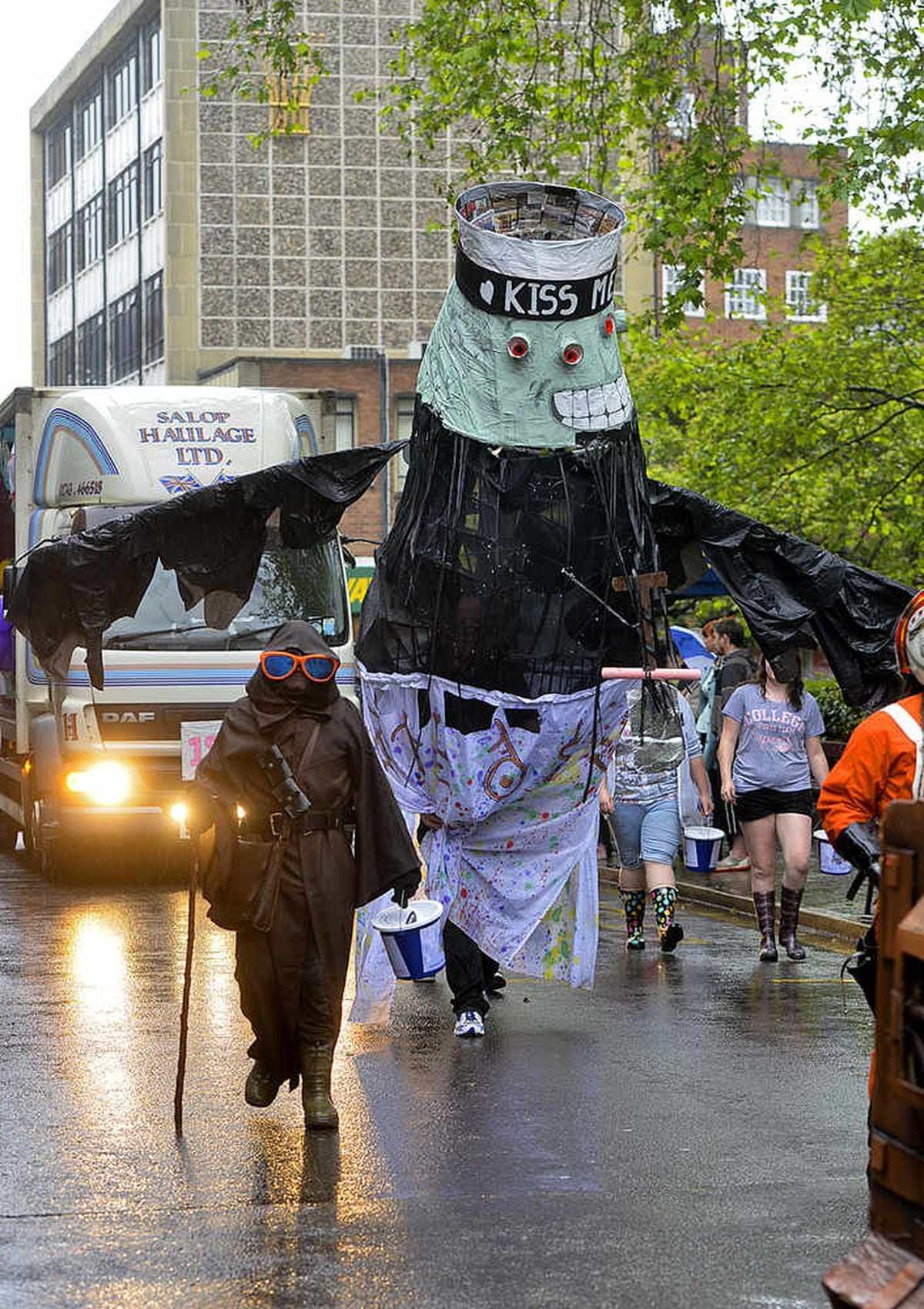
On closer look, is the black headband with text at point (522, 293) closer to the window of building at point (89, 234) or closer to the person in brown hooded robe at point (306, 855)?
the person in brown hooded robe at point (306, 855)

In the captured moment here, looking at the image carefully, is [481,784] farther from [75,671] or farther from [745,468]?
[745,468]

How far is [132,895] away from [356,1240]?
992 centimetres

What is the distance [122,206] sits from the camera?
63.1 m

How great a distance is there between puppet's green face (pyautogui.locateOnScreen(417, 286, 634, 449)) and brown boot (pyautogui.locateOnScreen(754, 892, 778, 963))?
3874 mm

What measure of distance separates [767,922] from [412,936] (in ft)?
13.5

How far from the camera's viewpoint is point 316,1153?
7137 millimetres

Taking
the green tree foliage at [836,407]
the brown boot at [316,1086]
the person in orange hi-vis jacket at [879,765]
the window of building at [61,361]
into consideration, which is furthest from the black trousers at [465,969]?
the window of building at [61,361]

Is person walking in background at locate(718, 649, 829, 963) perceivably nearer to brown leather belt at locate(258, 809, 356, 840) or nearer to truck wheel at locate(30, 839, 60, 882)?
brown leather belt at locate(258, 809, 356, 840)

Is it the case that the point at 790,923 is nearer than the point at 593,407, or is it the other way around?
the point at 593,407

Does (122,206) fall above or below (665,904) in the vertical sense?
above

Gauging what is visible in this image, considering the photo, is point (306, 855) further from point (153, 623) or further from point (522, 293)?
point (153, 623)

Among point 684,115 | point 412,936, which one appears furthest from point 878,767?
point 684,115

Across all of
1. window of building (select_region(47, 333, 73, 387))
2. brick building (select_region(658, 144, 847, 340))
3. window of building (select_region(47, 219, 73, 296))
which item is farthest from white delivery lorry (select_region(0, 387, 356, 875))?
window of building (select_region(47, 219, 73, 296))

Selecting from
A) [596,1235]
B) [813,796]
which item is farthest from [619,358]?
[596,1235]
